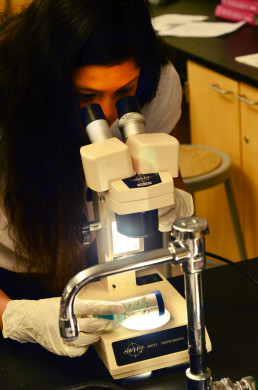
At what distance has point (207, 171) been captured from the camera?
2.67 m

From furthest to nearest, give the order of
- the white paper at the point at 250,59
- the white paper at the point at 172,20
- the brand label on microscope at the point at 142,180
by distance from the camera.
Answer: the white paper at the point at 172,20 < the white paper at the point at 250,59 < the brand label on microscope at the point at 142,180

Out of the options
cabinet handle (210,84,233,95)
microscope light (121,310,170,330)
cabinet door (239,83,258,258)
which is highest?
microscope light (121,310,170,330)

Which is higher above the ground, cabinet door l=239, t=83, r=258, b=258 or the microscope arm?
the microscope arm

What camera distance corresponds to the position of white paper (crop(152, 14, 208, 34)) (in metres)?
3.58

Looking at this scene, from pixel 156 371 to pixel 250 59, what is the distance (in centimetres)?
186

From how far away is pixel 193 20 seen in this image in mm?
3633

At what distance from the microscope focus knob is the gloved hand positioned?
1.07ft

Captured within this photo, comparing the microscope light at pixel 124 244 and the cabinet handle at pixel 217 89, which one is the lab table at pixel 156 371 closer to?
the microscope light at pixel 124 244

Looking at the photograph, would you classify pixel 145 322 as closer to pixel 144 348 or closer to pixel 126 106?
pixel 144 348

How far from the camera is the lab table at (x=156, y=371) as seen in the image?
1.24 metres

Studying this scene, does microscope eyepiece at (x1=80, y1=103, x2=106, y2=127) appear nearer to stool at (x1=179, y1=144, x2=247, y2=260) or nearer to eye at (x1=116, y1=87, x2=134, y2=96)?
eye at (x1=116, y1=87, x2=134, y2=96)

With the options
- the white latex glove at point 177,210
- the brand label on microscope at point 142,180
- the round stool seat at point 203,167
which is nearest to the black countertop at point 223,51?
the round stool seat at point 203,167

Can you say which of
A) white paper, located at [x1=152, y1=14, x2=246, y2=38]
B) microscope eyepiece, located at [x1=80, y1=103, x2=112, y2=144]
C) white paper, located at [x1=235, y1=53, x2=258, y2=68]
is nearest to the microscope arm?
microscope eyepiece, located at [x1=80, y1=103, x2=112, y2=144]

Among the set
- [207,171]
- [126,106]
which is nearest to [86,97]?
[126,106]
